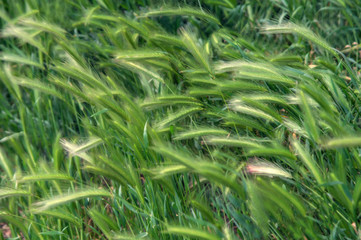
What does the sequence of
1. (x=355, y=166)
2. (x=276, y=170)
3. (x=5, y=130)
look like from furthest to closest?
1. (x=5, y=130)
2. (x=355, y=166)
3. (x=276, y=170)

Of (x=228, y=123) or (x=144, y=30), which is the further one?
(x=144, y=30)

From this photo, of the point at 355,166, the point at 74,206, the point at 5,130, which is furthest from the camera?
the point at 5,130

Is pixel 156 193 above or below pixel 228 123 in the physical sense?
below

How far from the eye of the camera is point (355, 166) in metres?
1.65

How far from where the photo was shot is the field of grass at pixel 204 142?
147 cm

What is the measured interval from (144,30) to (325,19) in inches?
51.4

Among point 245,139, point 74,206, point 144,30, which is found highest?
point 144,30

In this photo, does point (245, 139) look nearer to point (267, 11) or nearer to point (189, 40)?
point (189, 40)

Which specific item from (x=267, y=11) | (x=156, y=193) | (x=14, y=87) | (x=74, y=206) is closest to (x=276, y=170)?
(x=156, y=193)

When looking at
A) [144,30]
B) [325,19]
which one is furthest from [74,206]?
[325,19]

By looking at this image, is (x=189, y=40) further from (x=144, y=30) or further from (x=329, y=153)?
(x=329, y=153)

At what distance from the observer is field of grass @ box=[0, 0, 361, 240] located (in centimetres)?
147

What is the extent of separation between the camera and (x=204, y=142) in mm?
1948

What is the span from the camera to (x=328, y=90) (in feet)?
6.22
